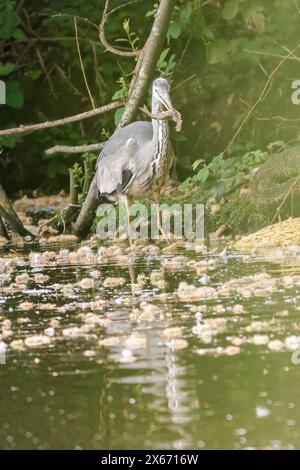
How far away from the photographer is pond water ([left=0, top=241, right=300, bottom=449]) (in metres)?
3.71

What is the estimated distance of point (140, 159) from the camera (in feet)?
29.0

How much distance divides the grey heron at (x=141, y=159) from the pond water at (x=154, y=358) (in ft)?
4.95

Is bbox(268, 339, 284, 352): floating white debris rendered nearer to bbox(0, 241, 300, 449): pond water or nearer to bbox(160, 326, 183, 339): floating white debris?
bbox(0, 241, 300, 449): pond water

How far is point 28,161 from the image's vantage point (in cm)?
1330

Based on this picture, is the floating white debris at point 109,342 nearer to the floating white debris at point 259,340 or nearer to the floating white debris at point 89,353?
the floating white debris at point 89,353

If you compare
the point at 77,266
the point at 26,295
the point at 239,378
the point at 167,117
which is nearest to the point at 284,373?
the point at 239,378

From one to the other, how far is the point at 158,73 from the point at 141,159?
2184mm

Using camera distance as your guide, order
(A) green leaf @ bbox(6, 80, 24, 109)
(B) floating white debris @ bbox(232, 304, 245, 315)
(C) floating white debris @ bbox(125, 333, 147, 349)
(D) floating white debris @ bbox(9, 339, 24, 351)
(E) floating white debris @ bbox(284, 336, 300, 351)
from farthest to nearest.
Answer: (A) green leaf @ bbox(6, 80, 24, 109)
(B) floating white debris @ bbox(232, 304, 245, 315)
(D) floating white debris @ bbox(9, 339, 24, 351)
(C) floating white debris @ bbox(125, 333, 147, 349)
(E) floating white debris @ bbox(284, 336, 300, 351)

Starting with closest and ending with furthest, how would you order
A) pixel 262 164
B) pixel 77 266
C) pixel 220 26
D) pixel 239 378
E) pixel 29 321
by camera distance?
pixel 239 378 → pixel 29 321 → pixel 77 266 → pixel 262 164 → pixel 220 26

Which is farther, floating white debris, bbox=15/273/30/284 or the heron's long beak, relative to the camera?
the heron's long beak

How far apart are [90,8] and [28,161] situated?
2044mm

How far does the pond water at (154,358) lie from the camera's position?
12.2 ft

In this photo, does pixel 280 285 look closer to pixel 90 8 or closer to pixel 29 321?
pixel 29 321

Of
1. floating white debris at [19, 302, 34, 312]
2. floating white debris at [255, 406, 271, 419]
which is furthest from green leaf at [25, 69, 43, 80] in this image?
floating white debris at [255, 406, 271, 419]
